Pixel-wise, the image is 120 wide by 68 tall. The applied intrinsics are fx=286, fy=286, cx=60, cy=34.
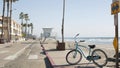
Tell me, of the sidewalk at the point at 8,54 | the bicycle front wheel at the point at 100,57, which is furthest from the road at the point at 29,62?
the bicycle front wheel at the point at 100,57

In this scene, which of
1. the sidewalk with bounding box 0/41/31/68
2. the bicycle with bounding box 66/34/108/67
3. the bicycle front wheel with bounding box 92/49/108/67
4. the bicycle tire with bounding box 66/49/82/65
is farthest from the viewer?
the sidewalk with bounding box 0/41/31/68

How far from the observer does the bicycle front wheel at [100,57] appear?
1241 centimetres

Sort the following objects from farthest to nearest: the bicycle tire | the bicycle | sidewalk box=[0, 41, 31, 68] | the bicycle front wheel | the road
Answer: sidewalk box=[0, 41, 31, 68]
the road
the bicycle tire
the bicycle
the bicycle front wheel

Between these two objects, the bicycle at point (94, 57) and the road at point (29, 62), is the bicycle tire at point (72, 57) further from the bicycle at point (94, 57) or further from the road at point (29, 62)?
the road at point (29, 62)

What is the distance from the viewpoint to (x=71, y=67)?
12.3 metres

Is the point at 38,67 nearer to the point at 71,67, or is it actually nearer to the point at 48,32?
the point at 71,67

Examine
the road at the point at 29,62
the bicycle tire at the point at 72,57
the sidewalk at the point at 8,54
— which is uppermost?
the bicycle tire at the point at 72,57

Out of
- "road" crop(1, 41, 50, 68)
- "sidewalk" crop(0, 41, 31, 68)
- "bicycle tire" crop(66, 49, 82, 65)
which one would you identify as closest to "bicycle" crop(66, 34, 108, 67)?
"bicycle tire" crop(66, 49, 82, 65)

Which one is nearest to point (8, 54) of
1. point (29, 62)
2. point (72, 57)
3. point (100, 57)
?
point (29, 62)

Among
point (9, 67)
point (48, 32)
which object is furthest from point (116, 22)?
point (48, 32)

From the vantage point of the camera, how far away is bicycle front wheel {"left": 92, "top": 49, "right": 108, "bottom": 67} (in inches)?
488

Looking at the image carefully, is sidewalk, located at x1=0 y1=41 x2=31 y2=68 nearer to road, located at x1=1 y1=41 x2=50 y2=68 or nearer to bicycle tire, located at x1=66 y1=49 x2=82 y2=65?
road, located at x1=1 y1=41 x2=50 y2=68

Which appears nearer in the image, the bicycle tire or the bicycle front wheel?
the bicycle front wheel

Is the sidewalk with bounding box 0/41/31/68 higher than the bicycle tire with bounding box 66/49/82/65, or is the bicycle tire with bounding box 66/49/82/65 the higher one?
the bicycle tire with bounding box 66/49/82/65
